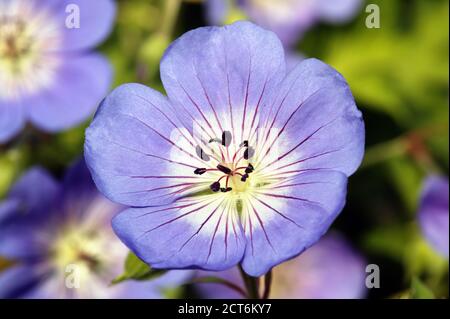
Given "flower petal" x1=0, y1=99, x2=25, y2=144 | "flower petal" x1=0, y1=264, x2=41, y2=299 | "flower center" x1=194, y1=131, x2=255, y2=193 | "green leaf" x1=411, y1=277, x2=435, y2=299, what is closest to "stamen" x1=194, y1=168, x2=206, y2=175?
"flower center" x1=194, y1=131, x2=255, y2=193

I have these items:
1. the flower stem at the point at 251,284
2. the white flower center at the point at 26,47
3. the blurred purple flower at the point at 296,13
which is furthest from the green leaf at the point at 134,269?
the blurred purple flower at the point at 296,13

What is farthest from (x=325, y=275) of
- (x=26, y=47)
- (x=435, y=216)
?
(x=26, y=47)

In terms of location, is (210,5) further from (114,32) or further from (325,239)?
(325,239)

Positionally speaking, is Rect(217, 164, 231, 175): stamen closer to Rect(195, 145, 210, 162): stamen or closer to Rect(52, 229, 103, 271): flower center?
Rect(195, 145, 210, 162): stamen

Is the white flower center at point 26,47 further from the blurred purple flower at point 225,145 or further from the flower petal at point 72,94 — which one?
the blurred purple flower at point 225,145

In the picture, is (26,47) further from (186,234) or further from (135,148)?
(186,234)

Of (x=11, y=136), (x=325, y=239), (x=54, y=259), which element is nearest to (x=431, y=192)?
(x=325, y=239)
